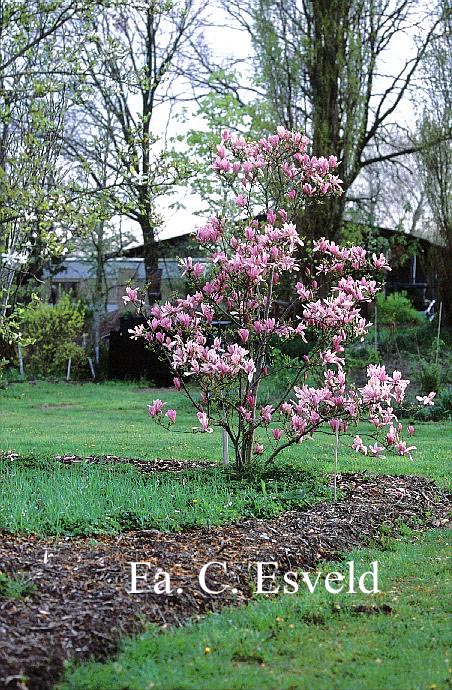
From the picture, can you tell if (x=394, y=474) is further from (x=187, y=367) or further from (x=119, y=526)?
(x=119, y=526)

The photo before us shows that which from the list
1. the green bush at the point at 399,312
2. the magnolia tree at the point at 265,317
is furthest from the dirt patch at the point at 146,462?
the green bush at the point at 399,312

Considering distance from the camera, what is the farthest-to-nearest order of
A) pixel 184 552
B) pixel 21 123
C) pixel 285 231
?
pixel 21 123 → pixel 285 231 → pixel 184 552

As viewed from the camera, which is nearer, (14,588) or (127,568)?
(14,588)

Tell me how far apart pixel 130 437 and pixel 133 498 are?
4048 mm

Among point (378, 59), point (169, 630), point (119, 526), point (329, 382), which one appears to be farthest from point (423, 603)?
point (378, 59)

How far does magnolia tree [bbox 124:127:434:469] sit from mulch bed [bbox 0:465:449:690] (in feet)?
2.28

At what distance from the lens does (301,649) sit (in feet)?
11.9

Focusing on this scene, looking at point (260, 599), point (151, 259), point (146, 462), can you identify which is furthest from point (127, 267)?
point (260, 599)

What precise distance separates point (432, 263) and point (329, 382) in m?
11.9

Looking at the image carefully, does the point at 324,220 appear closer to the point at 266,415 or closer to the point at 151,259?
the point at 151,259

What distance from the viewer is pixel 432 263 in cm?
1756

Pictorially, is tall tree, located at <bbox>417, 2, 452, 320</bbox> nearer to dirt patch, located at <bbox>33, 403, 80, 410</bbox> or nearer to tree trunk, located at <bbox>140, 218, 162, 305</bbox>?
tree trunk, located at <bbox>140, 218, 162, 305</bbox>

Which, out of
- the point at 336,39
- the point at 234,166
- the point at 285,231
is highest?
the point at 336,39

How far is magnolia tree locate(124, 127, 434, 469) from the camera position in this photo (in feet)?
20.4
